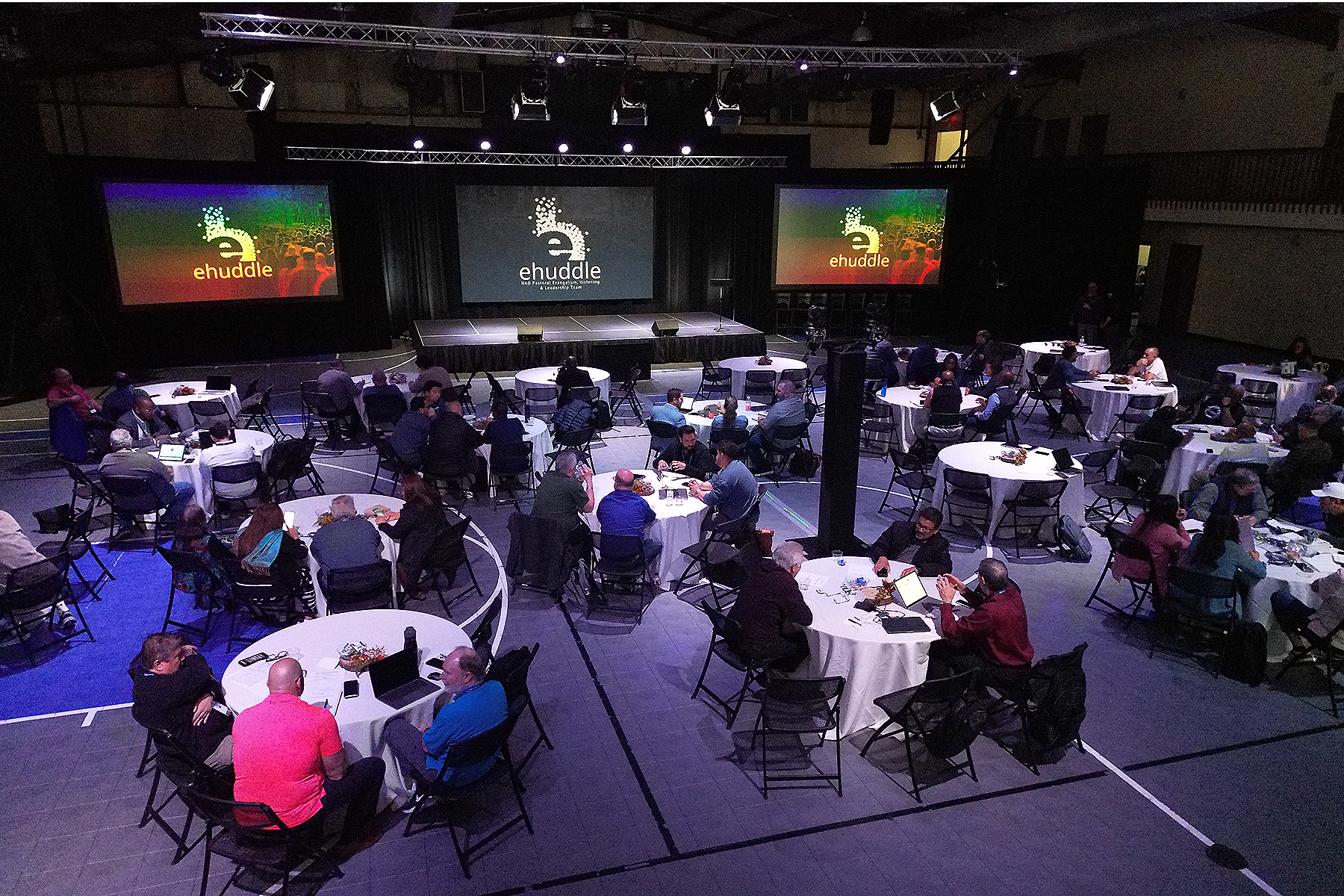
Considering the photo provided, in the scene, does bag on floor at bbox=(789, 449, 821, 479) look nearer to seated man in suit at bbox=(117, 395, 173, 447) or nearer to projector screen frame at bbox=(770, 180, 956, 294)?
seated man in suit at bbox=(117, 395, 173, 447)

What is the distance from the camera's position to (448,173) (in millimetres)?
17906

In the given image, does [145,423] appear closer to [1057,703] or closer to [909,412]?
[909,412]

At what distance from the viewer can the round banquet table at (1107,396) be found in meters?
11.4

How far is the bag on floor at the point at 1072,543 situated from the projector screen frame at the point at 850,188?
11.5 metres

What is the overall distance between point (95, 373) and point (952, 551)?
48.3 feet

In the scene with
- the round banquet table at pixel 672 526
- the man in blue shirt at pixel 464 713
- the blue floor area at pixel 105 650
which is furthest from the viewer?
the round banquet table at pixel 672 526

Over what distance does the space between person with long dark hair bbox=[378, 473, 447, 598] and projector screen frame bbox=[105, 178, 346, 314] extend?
11.5m

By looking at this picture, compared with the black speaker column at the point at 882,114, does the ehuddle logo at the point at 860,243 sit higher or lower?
lower

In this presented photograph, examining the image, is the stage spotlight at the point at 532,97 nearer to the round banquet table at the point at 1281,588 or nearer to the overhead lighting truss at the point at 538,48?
the overhead lighting truss at the point at 538,48

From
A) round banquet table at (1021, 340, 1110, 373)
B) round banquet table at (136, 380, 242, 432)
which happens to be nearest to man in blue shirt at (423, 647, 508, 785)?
round banquet table at (136, 380, 242, 432)

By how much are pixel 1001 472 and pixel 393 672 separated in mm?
5937

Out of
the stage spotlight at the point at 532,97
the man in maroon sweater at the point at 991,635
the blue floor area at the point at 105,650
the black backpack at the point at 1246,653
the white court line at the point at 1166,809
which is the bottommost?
the white court line at the point at 1166,809

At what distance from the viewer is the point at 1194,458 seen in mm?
8938

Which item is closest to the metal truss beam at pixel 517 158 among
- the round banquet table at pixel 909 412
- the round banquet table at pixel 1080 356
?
the round banquet table at pixel 1080 356
